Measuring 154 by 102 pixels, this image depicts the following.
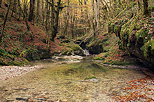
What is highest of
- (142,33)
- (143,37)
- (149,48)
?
(142,33)

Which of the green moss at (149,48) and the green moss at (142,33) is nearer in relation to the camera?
the green moss at (149,48)

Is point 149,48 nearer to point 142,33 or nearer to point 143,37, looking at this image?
point 143,37

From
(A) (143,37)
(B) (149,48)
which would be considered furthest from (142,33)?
(B) (149,48)

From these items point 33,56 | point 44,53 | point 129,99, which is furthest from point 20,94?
point 44,53

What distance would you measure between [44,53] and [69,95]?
13507 millimetres

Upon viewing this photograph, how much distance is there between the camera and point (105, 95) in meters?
4.74

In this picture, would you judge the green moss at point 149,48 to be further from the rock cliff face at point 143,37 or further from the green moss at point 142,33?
the green moss at point 142,33

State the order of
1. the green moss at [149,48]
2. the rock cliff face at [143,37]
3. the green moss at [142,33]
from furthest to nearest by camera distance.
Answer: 1. the green moss at [142,33]
2. the rock cliff face at [143,37]
3. the green moss at [149,48]

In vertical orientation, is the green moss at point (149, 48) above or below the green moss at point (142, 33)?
below

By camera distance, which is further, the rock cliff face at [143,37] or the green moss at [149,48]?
the rock cliff face at [143,37]

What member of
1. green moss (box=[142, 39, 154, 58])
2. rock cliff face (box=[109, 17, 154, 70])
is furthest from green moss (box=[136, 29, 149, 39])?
green moss (box=[142, 39, 154, 58])

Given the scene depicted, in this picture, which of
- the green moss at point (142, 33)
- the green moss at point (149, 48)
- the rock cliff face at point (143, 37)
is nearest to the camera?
the green moss at point (149, 48)

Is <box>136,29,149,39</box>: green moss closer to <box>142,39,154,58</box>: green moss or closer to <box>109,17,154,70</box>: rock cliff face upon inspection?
<box>109,17,154,70</box>: rock cliff face

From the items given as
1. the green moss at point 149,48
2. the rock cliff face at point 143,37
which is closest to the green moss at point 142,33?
the rock cliff face at point 143,37
